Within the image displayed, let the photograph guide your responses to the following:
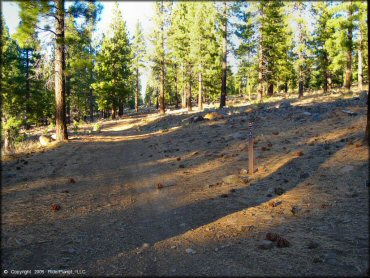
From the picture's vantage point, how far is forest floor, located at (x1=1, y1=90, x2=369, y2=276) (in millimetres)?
4457

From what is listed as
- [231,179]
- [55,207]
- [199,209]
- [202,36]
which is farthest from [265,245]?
[202,36]

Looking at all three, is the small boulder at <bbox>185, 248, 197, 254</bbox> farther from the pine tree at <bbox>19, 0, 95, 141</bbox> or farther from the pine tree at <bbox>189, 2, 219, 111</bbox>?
the pine tree at <bbox>189, 2, 219, 111</bbox>

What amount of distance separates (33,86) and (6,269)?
35720 mm

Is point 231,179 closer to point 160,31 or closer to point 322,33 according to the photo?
point 160,31

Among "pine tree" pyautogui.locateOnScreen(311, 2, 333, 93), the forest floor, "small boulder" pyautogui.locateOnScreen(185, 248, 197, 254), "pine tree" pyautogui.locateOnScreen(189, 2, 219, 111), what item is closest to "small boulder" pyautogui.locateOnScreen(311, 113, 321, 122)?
the forest floor

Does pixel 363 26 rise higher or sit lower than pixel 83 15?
higher

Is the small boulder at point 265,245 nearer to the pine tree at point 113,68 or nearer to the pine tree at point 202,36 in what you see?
the pine tree at point 202,36

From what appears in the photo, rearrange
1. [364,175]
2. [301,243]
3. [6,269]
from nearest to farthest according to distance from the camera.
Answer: [6,269], [301,243], [364,175]

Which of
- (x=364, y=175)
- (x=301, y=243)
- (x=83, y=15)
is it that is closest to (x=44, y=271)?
(x=301, y=243)

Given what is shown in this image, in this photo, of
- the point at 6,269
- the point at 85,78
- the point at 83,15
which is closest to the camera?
the point at 6,269

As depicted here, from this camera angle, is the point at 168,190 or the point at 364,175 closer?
the point at 364,175

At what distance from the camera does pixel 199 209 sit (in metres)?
6.82

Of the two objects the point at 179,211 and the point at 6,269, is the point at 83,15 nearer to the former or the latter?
the point at 179,211

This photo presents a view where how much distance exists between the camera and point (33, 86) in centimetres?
3547
